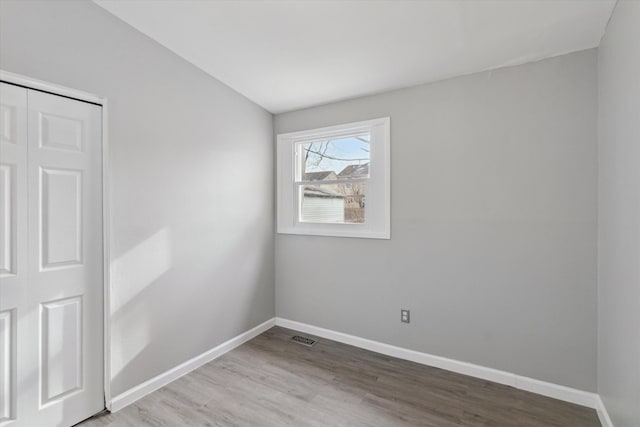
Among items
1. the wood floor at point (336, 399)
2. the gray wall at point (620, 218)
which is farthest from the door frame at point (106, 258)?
the gray wall at point (620, 218)

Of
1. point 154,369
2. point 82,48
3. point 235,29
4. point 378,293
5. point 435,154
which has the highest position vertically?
point 235,29

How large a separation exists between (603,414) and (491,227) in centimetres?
133

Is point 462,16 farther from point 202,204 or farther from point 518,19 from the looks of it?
point 202,204

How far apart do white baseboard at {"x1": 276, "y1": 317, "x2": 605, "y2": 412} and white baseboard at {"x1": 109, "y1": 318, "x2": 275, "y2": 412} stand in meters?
0.61

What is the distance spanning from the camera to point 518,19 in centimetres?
183

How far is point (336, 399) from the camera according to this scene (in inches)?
86.2

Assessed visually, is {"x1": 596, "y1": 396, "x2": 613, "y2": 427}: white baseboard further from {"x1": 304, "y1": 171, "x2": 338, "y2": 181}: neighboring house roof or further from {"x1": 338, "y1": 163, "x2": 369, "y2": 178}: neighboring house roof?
{"x1": 304, "y1": 171, "x2": 338, "y2": 181}: neighboring house roof

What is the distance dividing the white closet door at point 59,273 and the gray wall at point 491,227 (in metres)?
2.07

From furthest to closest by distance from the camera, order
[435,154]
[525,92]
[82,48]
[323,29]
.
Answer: [435,154], [525,92], [323,29], [82,48]

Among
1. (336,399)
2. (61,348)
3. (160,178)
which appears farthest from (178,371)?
→ (160,178)

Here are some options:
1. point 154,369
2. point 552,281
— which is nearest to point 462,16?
point 552,281

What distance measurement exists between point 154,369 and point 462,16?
10.7 feet

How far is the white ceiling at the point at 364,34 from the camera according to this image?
5.94 ft

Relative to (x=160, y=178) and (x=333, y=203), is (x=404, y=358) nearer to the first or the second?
(x=333, y=203)
